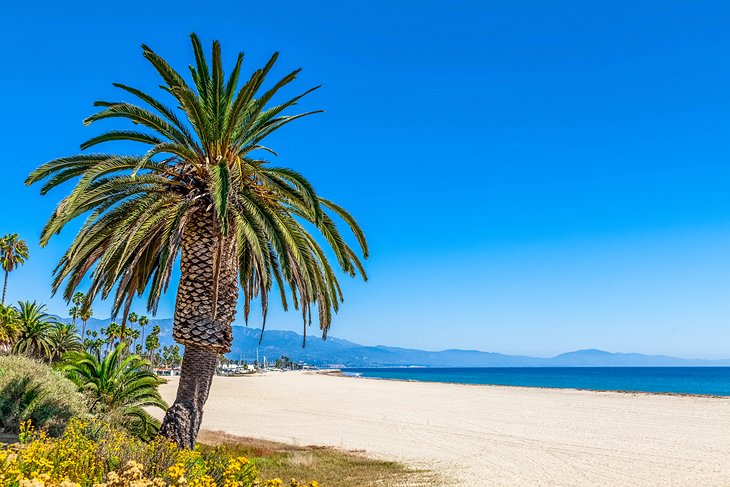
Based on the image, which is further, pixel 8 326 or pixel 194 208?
pixel 8 326

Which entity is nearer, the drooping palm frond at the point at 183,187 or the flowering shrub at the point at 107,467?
the flowering shrub at the point at 107,467

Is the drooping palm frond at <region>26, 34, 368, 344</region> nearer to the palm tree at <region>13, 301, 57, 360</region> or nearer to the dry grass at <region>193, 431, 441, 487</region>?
the dry grass at <region>193, 431, 441, 487</region>

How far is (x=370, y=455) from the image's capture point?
54.8ft

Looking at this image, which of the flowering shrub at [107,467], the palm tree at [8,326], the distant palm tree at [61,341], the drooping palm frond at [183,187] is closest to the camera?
the flowering shrub at [107,467]

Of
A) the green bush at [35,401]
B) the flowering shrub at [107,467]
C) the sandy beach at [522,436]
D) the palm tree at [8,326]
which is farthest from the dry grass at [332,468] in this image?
the palm tree at [8,326]

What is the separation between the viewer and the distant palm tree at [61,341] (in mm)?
40969

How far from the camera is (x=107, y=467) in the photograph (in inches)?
279

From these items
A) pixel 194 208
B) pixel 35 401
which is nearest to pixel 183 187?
pixel 194 208

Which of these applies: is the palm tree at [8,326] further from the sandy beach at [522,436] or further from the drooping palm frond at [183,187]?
the drooping palm frond at [183,187]

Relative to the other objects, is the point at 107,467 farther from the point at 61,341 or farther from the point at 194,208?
the point at 61,341

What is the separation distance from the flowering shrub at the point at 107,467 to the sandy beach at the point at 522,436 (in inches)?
282

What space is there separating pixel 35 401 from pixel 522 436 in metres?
17.6

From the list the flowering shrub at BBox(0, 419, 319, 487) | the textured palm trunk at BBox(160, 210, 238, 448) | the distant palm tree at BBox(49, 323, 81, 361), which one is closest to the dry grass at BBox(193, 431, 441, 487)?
the textured palm trunk at BBox(160, 210, 238, 448)

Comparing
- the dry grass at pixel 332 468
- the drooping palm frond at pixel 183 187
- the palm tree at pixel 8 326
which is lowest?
the dry grass at pixel 332 468
